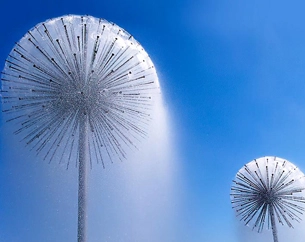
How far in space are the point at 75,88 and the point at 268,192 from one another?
46.3ft

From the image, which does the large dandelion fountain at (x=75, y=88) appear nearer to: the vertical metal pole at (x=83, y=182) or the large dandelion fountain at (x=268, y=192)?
the vertical metal pole at (x=83, y=182)

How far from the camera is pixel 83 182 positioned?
9836 mm

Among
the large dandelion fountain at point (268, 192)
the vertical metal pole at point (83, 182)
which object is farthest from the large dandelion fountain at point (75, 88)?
the large dandelion fountain at point (268, 192)

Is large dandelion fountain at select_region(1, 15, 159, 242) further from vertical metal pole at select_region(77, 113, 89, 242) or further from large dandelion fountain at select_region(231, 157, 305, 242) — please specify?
large dandelion fountain at select_region(231, 157, 305, 242)

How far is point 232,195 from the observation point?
22.7 m

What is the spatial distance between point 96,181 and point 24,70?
482cm

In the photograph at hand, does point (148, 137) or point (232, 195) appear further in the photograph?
point (232, 195)

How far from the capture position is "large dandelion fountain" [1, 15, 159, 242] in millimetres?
11219

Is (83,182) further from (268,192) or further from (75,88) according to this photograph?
(268,192)

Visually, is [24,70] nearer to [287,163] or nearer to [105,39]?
[105,39]

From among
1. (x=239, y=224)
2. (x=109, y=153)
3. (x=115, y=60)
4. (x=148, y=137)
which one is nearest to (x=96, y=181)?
(x=109, y=153)

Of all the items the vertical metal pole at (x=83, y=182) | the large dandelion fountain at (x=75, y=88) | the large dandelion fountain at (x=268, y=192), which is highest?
the large dandelion fountain at (x=268, y=192)

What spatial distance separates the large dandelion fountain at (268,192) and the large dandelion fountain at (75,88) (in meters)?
11.1

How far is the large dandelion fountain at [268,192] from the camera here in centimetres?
2067
